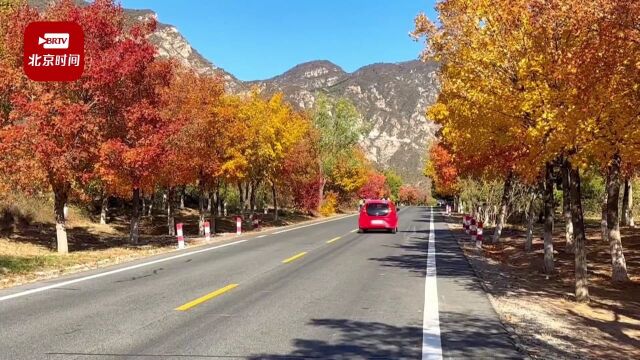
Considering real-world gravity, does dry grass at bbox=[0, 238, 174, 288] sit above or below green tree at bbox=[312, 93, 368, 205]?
below

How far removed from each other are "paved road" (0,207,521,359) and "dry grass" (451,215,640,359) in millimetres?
506

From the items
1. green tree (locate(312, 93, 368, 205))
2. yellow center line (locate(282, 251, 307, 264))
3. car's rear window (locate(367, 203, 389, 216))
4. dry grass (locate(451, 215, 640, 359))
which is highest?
green tree (locate(312, 93, 368, 205))

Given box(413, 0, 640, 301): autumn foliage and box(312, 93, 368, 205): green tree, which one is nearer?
box(413, 0, 640, 301): autumn foliage

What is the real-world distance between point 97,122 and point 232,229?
19.5 meters

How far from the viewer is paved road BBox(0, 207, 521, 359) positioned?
6117 mm

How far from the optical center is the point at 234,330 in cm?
694

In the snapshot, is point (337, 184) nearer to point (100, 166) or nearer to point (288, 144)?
point (288, 144)

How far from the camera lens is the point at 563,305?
1055cm

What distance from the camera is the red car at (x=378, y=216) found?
91.9 ft

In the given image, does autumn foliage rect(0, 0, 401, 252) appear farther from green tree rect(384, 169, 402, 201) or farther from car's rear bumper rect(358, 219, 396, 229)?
green tree rect(384, 169, 402, 201)

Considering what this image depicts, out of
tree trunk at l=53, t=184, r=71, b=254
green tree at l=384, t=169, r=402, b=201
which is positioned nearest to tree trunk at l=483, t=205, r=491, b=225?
tree trunk at l=53, t=184, r=71, b=254

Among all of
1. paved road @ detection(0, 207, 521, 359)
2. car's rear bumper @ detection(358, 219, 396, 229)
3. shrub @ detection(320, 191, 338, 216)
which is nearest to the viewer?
paved road @ detection(0, 207, 521, 359)

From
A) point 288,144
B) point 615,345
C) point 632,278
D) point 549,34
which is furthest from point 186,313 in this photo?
point 288,144

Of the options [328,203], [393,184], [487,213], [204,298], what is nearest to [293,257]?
[204,298]
